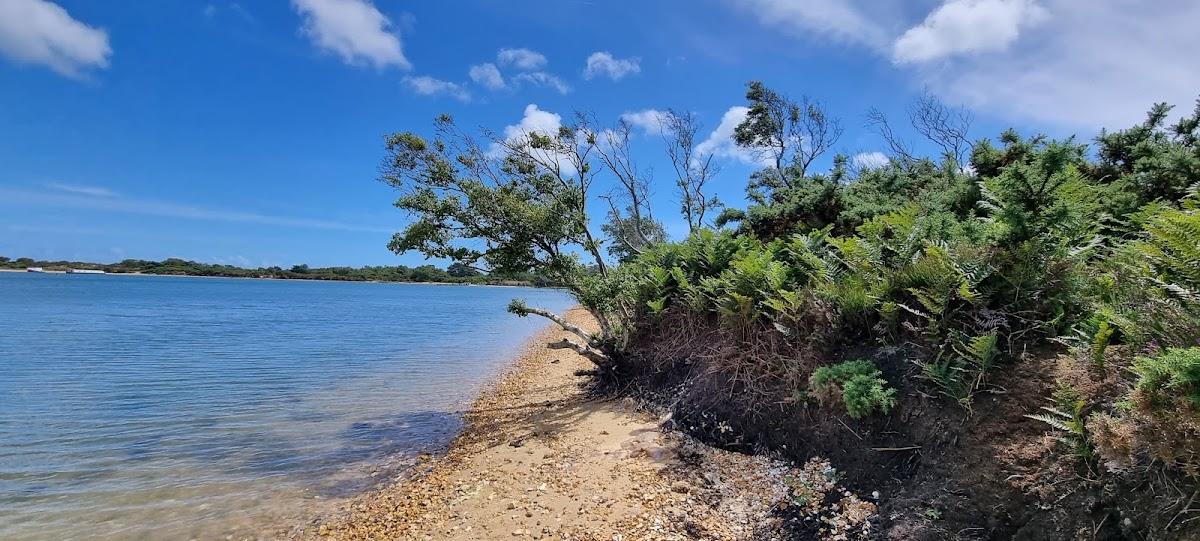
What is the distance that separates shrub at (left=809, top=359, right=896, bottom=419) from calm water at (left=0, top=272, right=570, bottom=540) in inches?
254

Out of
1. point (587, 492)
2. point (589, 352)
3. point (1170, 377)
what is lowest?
point (587, 492)

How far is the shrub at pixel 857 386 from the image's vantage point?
4.29 metres

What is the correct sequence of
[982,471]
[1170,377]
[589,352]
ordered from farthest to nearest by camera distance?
1. [589,352]
2. [982,471]
3. [1170,377]

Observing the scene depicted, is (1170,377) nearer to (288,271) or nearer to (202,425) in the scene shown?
(202,425)

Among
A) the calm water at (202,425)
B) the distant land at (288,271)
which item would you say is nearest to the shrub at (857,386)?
the calm water at (202,425)

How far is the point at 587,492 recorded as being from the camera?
18.6 ft

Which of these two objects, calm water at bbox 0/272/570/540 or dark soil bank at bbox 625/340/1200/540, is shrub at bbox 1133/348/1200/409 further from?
calm water at bbox 0/272/570/540

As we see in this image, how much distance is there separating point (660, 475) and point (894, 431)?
8.22ft

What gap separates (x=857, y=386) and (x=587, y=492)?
3.05 metres

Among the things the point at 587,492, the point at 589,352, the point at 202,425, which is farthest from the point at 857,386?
the point at 202,425

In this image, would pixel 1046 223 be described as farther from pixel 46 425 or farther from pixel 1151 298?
pixel 46 425

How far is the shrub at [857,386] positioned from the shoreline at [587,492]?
662mm

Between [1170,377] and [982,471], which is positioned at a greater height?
[1170,377]

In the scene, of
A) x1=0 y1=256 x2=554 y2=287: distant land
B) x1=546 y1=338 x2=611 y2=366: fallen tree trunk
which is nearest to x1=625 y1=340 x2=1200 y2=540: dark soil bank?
x1=546 y1=338 x2=611 y2=366: fallen tree trunk
